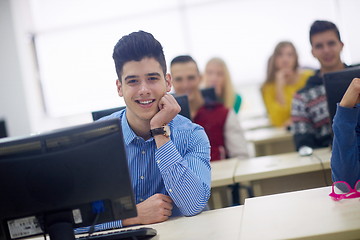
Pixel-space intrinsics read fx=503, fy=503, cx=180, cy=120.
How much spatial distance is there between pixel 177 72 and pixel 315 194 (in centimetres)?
186

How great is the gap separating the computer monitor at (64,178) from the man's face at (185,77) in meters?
1.99

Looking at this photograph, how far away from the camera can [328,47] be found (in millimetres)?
2875

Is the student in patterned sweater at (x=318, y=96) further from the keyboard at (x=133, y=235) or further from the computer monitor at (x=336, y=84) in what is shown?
the keyboard at (x=133, y=235)

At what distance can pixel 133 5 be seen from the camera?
632 centimetres

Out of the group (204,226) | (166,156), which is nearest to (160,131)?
(166,156)

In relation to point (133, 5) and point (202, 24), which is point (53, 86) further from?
point (202, 24)

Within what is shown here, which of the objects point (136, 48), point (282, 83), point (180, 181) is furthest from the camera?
point (282, 83)

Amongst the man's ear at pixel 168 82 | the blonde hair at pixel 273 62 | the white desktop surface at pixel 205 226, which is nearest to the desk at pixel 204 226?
the white desktop surface at pixel 205 226

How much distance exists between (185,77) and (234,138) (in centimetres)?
55

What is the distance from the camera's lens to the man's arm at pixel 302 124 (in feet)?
10.3

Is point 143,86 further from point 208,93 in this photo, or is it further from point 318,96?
point 208,93

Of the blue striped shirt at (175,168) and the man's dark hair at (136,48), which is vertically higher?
the man's dark hair at (136,48)

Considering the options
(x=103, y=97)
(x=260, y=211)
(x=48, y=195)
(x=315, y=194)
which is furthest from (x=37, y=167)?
(x=103, y=97)

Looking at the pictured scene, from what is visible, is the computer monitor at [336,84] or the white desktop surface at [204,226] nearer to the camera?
the white desktop surface at [204,226]
